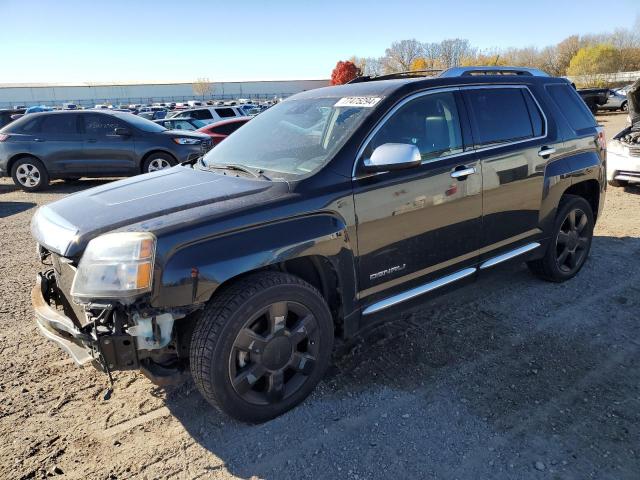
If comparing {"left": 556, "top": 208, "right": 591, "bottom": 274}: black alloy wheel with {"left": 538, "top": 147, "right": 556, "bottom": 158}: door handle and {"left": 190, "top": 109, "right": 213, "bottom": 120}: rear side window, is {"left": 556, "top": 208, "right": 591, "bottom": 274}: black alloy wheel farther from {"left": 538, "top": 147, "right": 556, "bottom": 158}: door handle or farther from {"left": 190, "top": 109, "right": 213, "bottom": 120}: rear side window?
{"left": 190, "top": 109, "right": 213, "bottom": 120}: rear side window

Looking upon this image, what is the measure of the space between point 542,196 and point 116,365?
3595mm

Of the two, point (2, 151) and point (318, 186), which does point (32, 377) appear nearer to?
point (318, 186)

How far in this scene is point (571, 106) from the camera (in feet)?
14.8

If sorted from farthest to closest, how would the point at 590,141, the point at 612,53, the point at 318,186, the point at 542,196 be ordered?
1. the point at 612,53
2. the point at 590,141
3. the point at 542,196
4. the point at 318,186

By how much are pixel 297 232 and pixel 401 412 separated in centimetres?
127

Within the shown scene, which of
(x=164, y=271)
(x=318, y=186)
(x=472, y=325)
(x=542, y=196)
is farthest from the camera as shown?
(x=542, y=196)

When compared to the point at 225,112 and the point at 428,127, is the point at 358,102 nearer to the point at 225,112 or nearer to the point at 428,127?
the point at 428,127

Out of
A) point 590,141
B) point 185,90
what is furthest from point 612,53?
point 185,90

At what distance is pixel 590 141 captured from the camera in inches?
179

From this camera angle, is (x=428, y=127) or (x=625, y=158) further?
(x=625, y=158)

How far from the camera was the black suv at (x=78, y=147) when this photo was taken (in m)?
10.3

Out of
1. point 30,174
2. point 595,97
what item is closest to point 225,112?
point 30,174

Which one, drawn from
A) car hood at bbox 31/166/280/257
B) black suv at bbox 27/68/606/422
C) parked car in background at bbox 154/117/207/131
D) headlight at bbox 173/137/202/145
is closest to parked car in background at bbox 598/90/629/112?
Answer: parked car in background at bbox 154/117/207/131

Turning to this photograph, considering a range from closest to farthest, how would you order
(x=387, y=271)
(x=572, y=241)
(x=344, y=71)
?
(x=387, y=271) < (x=572, y=241) < (x=344, y=71)
